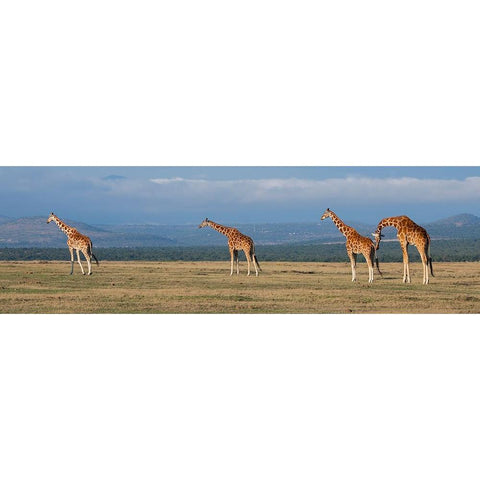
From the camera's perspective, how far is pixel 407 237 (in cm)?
1576

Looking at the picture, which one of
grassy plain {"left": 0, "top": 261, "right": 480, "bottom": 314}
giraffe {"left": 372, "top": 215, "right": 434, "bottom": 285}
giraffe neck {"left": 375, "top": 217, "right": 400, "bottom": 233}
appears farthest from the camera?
giraffe neck {"left": 375, "top": 217, "right": 400, "bottom": 233}

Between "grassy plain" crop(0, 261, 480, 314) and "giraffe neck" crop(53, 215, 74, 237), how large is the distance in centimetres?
81

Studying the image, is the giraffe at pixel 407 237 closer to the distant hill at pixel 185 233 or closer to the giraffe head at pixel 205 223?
the distant hill at pixel 185 233

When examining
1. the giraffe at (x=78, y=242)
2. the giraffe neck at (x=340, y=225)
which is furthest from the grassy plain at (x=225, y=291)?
the giraffe neck at (x=340, y=225)

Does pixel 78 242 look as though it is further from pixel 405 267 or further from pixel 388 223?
pixel 405 267

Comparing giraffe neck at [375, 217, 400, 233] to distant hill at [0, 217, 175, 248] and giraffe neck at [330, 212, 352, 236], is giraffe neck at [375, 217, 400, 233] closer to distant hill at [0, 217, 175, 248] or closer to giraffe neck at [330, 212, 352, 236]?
giraffe neck at [330, 212, 352, 236]

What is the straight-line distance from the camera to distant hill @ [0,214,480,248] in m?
16.2

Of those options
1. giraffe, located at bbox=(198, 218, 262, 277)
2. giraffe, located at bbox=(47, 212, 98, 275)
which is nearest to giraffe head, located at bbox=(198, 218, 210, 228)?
giraffe, located at bbox=(198, 218, 262, 277)

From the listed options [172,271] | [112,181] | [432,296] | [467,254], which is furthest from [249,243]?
[467,254]

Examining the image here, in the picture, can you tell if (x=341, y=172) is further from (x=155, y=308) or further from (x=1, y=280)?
(x=1, y=280)

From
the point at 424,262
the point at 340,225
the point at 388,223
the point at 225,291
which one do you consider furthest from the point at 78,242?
the point at 424,262

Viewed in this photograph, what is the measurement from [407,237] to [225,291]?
375cm

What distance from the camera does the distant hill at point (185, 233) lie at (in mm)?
16250

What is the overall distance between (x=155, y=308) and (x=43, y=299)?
191 centimetres
